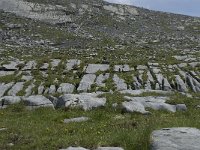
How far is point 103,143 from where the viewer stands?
55.0 feet

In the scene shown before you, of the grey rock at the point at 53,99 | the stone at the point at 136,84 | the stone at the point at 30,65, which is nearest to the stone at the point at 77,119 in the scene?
the grey rock at the point at 53,99

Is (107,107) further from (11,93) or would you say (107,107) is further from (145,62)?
(145,62)

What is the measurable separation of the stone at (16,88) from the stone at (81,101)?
11.4 meters

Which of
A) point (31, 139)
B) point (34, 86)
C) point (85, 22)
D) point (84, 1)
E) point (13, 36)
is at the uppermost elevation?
point (84, 1)

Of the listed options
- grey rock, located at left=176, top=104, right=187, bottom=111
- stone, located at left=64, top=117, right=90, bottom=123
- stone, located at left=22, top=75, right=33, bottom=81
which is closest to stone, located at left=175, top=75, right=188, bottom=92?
grey rock, located at left=176, top=104, right=187, bottom=111

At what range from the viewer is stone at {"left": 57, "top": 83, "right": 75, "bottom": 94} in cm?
4309

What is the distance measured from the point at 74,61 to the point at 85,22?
59.9 m

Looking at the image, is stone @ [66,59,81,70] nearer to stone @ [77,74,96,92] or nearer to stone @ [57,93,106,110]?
stone @ [77,74,96,92]

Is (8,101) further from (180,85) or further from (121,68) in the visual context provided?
(121,68)

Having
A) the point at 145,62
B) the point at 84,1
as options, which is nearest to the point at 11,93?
the point at 145,62

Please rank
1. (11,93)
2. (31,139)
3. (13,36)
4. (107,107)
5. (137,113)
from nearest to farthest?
(31,139) < (137,113) < (107,107) < (11,93) < (13,36)

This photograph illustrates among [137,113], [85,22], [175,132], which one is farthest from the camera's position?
[85,22]

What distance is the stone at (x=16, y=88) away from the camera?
41.7 meters

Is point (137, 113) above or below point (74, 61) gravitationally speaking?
below
